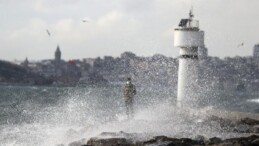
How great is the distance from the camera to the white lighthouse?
22109 mm

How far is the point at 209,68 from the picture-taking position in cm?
13850

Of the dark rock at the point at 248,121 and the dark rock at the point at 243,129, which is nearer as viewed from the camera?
the dark rock at the point at 243,129

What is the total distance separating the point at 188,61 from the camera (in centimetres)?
2211

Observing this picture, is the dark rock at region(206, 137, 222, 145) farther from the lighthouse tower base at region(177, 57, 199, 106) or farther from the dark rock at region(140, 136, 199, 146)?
the lighthouse tower base at region(177, 57, 199, 106)

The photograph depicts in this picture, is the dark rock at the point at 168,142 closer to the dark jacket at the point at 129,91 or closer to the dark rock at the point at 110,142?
the dark rock at the point at 110,142

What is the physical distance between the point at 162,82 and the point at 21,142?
8848 centimetres

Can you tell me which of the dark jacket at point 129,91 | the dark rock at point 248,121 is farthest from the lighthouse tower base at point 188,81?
the dark rock at point 248,121

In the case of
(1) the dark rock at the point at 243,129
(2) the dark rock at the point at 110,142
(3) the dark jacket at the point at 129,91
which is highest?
(3) the dark jacket at the point at 129,91

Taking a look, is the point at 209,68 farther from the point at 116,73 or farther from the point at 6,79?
the point at 6,79

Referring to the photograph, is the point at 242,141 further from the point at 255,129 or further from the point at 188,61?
the point at 188,61

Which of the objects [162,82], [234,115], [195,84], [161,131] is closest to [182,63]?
[195,84]

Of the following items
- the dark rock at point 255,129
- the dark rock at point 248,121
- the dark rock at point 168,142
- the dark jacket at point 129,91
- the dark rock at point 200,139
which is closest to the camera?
the dark rock at point 168,142

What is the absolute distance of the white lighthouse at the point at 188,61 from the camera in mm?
22109

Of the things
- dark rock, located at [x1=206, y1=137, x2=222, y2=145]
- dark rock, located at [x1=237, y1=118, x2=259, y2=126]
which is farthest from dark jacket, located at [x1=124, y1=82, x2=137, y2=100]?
dark rock, located at [x1=206, y1=137, x2=222, y2=145]
